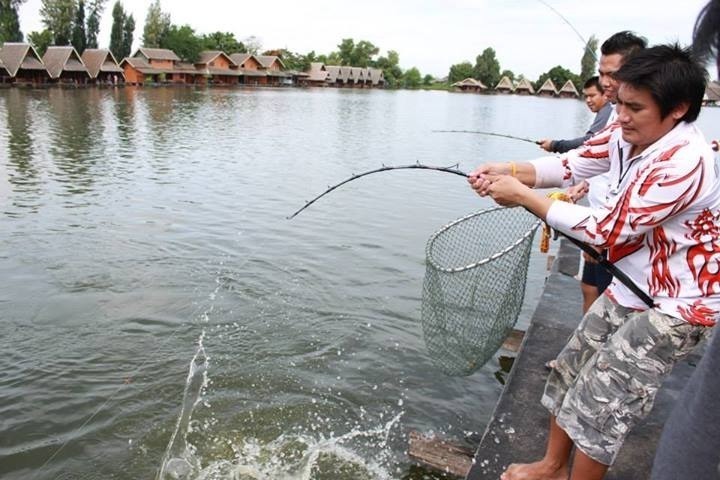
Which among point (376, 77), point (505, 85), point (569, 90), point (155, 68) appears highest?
point (376, 77)

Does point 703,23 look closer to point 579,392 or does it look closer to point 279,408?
point 579,392

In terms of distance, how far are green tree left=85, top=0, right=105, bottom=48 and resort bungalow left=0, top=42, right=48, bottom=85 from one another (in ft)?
54.4

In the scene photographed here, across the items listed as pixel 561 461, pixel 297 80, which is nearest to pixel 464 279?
pixel 561 461

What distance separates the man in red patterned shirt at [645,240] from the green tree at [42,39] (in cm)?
7019

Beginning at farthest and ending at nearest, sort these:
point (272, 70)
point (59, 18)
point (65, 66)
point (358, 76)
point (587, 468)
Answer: point (358, 76) < point (272, 70) < point (59, 18) < point (65, 66) < point (587, 468)

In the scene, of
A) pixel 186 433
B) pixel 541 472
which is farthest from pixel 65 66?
pixel 541 472

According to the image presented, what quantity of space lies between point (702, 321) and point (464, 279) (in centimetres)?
163

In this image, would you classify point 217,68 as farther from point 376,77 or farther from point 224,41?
point 376,77

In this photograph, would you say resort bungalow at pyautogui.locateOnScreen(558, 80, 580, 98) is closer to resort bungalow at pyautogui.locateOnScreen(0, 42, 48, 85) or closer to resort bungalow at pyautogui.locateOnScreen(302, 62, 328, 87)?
resort bungalow at pyautogui.locateOnScreen(302, 62, 328, 87)

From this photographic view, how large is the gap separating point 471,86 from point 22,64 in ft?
265

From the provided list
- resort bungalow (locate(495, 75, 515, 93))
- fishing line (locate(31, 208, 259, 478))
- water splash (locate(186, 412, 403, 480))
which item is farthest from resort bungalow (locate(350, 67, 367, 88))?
water splash (locate(186, 412, 403, 480))

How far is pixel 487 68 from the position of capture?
113 m

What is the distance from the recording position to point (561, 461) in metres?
2.75

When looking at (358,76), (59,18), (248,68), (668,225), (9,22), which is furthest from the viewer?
(358,76)
